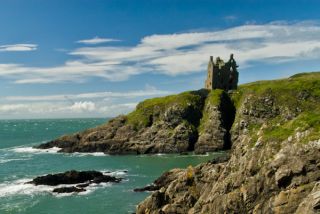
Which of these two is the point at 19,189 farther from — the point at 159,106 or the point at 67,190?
the point at 159,106

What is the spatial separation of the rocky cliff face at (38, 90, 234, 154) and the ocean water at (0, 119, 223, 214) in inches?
338

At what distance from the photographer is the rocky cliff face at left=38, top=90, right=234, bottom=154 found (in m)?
131

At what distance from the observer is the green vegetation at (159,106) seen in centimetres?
14525

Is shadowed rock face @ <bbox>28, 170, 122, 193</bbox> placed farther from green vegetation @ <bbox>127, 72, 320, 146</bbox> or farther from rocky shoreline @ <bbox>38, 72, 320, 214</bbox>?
Result: green vegetation @ <bbox>127, 72, 320, 146</bbox>

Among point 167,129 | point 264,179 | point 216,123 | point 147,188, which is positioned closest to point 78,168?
point 147,188

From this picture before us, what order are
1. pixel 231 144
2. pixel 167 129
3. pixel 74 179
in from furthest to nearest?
pixel 167 129, pixel 231 144, pixel 74 179

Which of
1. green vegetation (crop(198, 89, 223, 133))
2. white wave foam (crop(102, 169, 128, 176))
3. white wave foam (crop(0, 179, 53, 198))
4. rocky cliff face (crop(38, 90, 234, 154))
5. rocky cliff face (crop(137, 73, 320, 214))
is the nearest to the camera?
rocky cliff face (crop(137, 73, 320, 214))

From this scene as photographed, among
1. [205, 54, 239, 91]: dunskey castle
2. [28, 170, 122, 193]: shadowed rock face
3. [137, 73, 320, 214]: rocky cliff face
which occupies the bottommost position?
[28, 170, 122, 193]: shadowed rock face

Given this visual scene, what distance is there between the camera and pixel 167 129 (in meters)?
138

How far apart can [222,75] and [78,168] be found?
86.7m

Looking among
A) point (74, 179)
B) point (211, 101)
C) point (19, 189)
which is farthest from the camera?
point (211, 101)

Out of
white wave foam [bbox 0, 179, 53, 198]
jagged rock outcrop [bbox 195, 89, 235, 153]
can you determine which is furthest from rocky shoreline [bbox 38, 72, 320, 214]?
white wave foam [bbox 0, 179, 53, 198]

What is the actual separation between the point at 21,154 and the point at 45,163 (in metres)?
29.2

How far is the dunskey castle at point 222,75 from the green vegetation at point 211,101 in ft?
34.3
